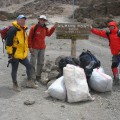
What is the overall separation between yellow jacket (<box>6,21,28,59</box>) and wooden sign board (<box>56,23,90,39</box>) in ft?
5.00

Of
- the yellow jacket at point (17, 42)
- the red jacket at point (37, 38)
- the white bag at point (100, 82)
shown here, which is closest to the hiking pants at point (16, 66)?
the yellow jacket at point (17, 42)

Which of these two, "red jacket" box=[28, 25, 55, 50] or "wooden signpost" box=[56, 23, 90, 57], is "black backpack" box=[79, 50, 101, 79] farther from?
"red jacket" box=[28, 25, 55, 50]

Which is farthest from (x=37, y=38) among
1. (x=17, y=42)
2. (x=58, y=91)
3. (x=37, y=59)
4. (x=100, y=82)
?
(x=100, y=82)

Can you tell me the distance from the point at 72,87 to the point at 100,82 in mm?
853

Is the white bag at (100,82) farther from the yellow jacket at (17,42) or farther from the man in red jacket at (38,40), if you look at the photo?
the yellow jacket at (17,42)

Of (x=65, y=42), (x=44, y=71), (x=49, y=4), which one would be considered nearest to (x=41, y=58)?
(x=44, y=71)

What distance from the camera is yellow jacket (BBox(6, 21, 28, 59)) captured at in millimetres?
7637

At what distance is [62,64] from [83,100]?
1300mm

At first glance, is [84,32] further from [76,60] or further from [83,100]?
[83,100]

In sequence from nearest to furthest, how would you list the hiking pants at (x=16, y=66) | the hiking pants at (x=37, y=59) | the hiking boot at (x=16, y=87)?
the hiking pants at (x=16, y=66)
the hiking boot at (x=16, y=87)
the hiking pants at (x=37, y=59)

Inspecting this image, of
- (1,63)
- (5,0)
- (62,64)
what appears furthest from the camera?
(5,0)

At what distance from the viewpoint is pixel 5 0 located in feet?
164

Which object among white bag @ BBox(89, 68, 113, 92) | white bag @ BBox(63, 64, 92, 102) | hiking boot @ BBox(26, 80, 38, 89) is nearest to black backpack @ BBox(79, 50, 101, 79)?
white bag @ BBox(89, 68, 113, 92)

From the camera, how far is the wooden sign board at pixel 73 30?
926cm
